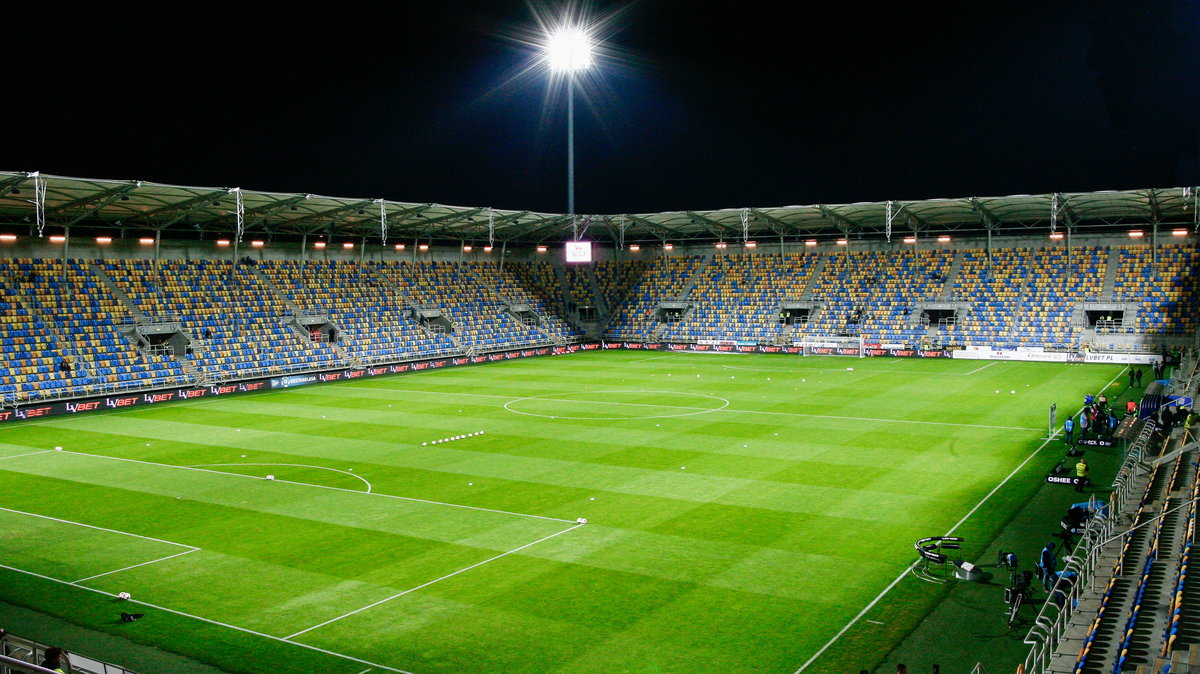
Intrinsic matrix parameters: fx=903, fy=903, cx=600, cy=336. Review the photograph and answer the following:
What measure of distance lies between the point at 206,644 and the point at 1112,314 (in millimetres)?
55169

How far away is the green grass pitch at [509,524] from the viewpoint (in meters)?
13.7

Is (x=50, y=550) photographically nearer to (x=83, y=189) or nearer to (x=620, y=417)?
(x=620, y=417)

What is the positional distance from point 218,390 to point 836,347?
3710 cm

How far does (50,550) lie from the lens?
18.2m

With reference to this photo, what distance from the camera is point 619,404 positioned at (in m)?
37.0

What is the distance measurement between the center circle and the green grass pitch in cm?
27

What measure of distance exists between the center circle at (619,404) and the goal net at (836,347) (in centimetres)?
2152

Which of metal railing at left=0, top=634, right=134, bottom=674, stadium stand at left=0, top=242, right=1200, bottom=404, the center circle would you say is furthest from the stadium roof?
metal railing at left=0, top=634, right=134, bottom=674

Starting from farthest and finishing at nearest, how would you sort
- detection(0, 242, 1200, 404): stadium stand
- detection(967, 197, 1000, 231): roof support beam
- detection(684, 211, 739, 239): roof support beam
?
1. detection(684, 211, 739, 239): roof support beam
2. detection(967, 197, 1000, 231): roof support beam
3. detection(0, 242, 1200, 404): stadium stand

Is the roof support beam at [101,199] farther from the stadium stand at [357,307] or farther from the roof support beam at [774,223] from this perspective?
the roof support beam at [774,223]

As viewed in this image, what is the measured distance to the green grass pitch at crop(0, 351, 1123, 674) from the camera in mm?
13680

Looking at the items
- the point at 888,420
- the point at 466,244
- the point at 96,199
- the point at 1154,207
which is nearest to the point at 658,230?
the point at 466,244

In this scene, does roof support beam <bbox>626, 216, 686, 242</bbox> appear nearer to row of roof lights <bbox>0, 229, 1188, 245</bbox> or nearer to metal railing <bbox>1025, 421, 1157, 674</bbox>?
row of roof lights <bbox>0, 229, 1188, 245</bbox>

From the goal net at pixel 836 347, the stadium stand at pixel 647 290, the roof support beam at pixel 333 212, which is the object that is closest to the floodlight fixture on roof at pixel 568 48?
the roof support beam at pixel 333 212
